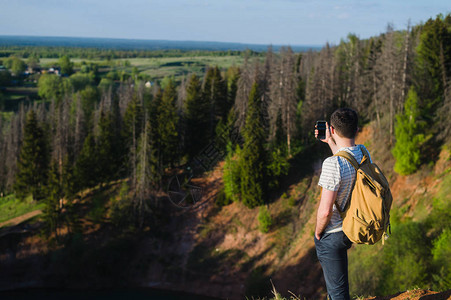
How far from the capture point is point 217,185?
4212 cm

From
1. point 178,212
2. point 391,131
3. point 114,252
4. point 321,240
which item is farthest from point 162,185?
point 321,240

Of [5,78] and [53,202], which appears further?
[5,78]

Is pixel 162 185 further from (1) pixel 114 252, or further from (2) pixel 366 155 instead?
(2) pixel 366 155

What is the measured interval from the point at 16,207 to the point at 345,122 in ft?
159

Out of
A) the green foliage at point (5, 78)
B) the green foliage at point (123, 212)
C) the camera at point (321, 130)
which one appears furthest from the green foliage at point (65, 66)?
the camera at point (321, 130)

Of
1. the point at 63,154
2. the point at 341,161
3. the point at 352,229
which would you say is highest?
the point at 341,161

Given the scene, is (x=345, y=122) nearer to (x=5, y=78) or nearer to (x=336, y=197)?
(x=336, y=197)

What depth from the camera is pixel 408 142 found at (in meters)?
30.1

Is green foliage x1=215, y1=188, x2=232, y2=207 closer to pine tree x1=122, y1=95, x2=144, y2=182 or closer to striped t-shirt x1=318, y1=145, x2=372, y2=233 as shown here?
pine tree x1=122, y1=95, x2=144, y2=182

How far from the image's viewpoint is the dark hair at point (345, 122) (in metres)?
4.84

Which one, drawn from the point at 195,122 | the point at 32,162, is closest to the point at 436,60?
the point at 195,122

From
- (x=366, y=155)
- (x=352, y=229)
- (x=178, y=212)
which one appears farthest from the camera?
(x=178, y=212)

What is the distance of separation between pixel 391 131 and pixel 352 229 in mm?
32422

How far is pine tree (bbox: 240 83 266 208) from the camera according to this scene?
37406 millimetres
